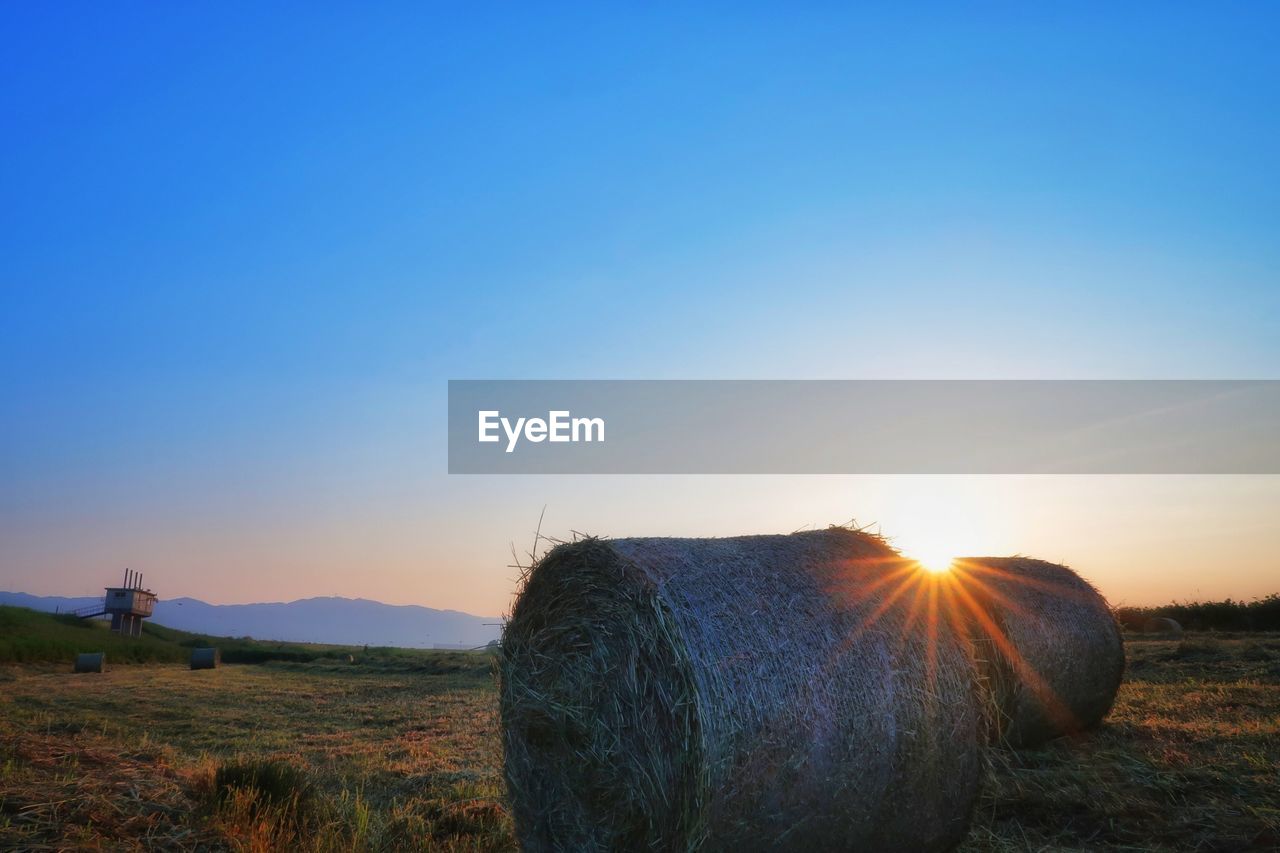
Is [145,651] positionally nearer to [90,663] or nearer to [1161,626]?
[90,663]

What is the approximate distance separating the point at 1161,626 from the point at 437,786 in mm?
23114

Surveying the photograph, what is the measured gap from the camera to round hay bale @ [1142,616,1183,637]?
23.5 metres

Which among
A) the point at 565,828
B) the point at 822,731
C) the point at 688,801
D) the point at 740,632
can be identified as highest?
the point at 740,632

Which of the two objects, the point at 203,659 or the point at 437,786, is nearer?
the point at 437,786

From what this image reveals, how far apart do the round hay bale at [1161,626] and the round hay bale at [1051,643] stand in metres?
15.5

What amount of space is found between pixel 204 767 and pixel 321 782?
135cm

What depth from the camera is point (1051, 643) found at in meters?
9.39

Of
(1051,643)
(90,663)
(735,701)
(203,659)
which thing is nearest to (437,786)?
(735,701)

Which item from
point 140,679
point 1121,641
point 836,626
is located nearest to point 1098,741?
point 1121,641

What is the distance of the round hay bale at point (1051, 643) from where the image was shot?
28.3ft

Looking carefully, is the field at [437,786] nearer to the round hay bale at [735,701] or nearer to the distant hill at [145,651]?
the round hay bale at [735,701]

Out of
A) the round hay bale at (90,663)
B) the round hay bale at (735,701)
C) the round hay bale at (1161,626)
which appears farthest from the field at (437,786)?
the round hay bale at (90,663)

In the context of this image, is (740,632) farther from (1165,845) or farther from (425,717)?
(425,717)

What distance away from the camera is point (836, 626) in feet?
18.5
